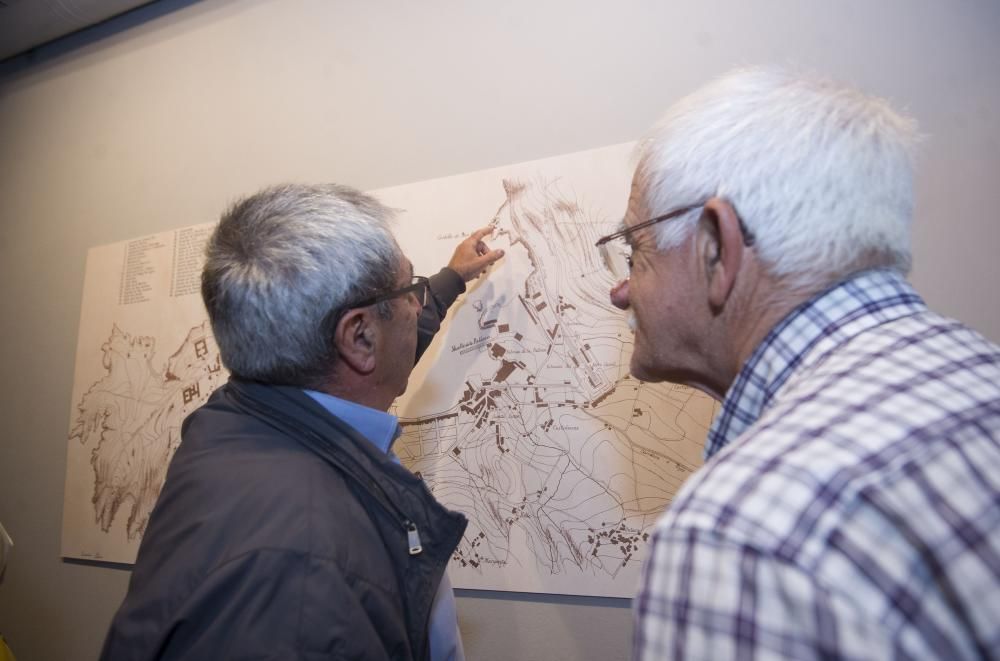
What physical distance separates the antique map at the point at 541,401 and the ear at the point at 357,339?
47 cm

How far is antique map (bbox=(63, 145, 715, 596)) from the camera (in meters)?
1.32

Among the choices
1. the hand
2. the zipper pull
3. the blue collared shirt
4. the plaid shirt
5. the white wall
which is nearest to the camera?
the plaid shirt

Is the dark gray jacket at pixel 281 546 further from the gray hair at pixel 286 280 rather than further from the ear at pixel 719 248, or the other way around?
the ear at pixel 719 248

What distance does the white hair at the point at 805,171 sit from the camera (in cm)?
64

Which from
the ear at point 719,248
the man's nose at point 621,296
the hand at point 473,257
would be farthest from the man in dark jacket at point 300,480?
the ear at point 719,248

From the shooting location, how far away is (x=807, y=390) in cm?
53

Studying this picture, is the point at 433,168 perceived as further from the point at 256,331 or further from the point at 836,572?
the point at 836,572

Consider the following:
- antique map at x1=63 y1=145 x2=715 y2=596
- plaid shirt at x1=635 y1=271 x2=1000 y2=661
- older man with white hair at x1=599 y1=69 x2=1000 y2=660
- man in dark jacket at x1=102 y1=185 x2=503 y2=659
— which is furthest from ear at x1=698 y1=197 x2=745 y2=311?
antique map at x1=63 y1=145 x2=715 y2=596

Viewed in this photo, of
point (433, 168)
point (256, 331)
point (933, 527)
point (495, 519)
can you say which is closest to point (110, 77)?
point (433, 168)

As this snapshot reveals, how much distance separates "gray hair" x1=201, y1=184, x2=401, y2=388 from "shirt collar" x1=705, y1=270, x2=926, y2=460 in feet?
2.08

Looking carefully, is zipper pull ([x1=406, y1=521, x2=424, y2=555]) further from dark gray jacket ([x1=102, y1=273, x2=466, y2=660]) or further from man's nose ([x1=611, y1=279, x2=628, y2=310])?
man's nose ([x1=611, y1=279, x2=628, y2=310])

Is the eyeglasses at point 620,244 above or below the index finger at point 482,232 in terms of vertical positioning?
below

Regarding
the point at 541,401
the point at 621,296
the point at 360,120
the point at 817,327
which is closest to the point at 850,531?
the point at 817,327

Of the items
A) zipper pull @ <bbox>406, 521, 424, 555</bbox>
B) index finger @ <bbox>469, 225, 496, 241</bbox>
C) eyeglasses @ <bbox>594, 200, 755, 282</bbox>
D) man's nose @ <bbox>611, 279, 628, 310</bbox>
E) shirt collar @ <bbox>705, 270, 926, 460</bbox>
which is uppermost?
index finger @ <bbox>469, 225, 496, 241</bbox>
